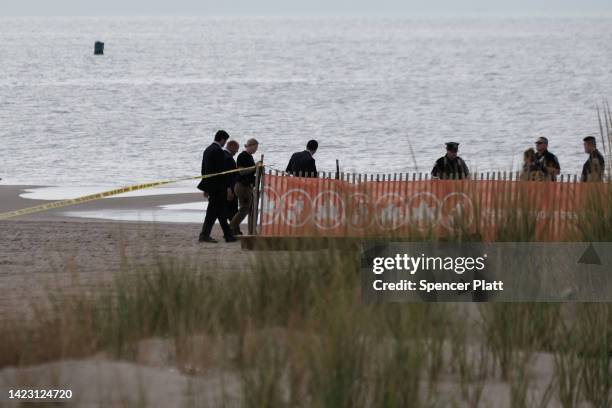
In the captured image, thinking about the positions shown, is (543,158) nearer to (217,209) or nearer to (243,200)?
(243,200)

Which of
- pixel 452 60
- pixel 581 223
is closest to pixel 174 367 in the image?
pixel 581 223

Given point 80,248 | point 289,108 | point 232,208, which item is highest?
point 289,108

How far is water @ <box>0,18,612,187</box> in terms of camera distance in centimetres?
4928

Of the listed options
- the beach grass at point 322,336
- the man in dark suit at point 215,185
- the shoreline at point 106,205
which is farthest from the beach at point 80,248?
the beach grass at point 322,336

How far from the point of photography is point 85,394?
24.2 ft

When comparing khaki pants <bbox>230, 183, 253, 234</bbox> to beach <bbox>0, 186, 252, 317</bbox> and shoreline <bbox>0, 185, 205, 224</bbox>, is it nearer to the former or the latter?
beach <bbox>0, 186, 252, 317</bbox>

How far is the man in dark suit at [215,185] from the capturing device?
16656 millimetres

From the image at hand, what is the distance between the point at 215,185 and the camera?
16828 mm

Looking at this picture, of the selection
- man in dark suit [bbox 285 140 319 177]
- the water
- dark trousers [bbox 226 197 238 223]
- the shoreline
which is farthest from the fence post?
the shoreline

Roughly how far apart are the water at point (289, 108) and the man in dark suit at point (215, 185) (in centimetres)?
435

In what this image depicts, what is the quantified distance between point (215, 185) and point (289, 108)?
65.0 m

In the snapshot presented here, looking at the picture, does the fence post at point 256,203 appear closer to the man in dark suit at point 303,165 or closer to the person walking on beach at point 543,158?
the man in dark suit at point 303,165

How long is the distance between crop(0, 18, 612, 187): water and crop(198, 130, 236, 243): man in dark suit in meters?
4.35

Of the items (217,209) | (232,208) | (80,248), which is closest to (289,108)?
(232,208)
